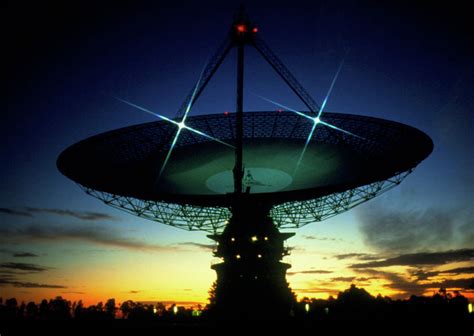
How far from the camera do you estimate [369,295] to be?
12631cm

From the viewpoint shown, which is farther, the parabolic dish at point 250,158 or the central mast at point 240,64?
the central mast at point 240,64

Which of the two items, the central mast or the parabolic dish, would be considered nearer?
the parabolic dish

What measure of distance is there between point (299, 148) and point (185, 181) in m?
10.7

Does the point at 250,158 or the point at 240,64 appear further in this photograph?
the point at 250,158

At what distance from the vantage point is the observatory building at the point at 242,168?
32.2 metres

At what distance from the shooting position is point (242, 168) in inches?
1377

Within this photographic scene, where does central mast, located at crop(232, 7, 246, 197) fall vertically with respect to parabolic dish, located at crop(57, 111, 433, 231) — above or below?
above

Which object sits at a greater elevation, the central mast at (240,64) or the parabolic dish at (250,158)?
the central mast at (240,64)

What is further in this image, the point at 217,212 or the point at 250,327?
the point at 217,212

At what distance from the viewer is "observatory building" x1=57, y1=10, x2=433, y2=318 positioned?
1268 inches

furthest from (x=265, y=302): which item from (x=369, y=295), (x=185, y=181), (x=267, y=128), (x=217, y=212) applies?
(x=369, y=295)

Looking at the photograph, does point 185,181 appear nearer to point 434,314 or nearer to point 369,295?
point 434,314

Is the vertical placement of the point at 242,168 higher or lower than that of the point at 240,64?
lower

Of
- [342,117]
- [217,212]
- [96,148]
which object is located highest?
[342,117]
